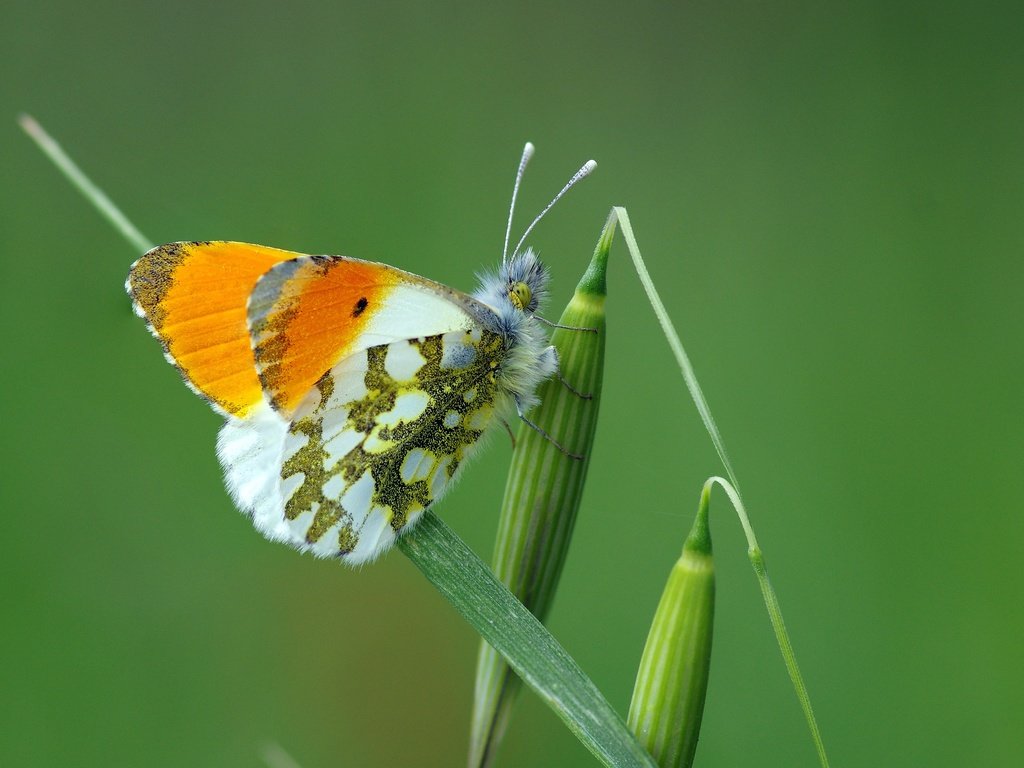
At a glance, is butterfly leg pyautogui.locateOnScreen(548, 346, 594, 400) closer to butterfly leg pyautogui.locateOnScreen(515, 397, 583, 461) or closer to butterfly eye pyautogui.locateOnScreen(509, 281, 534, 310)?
butterfly leg pyautogui.locateOnScreen(515, 397, 583, 461)

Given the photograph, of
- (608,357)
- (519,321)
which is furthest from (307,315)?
(608,357)

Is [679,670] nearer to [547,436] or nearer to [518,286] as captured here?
[547,436]

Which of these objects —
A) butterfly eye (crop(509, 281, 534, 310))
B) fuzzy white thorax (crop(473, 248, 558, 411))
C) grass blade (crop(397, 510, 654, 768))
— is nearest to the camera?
grass blade (crop(397, 510, 654, 768))

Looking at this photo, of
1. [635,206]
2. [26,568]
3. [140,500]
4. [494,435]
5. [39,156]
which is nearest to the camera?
[494,435]

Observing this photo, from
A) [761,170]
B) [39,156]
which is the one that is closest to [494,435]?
[761,170]

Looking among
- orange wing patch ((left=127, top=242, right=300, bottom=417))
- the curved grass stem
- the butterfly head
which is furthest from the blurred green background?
the curved grass stem

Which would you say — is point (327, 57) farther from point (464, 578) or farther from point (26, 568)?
point (464, 578)
